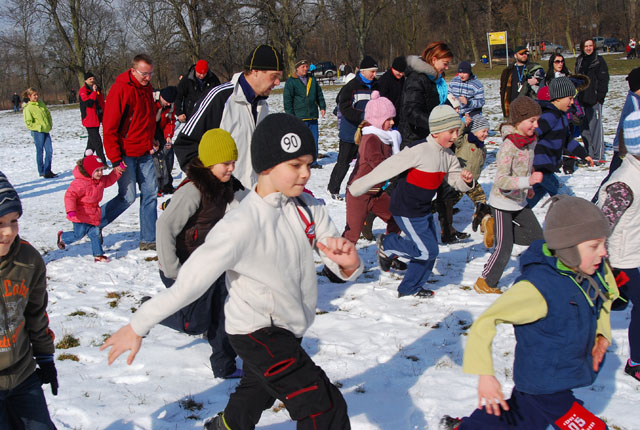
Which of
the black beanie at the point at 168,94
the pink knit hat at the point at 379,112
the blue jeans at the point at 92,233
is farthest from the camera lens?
the black beanie at the point at 168,94

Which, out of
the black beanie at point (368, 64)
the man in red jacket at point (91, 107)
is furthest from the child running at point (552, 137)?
the man in red jacket at point (91, 107)

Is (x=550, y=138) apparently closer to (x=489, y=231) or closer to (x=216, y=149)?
(x=489, y=231)

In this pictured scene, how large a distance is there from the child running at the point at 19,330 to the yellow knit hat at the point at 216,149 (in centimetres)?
151

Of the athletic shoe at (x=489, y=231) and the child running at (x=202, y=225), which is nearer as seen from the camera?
the child running at (x=202, y=225)

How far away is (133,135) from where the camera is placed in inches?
279

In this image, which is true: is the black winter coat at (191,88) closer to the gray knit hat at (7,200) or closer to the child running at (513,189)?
the child running at (513,189)

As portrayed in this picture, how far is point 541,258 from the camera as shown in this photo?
2645 mm

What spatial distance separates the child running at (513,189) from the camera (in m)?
5.23

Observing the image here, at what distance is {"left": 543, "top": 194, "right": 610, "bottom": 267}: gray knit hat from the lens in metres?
2.56

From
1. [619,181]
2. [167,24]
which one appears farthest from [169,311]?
[167,24]

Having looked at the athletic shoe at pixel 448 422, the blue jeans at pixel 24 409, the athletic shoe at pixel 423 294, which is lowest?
the athletic shoe at pixel 423 294

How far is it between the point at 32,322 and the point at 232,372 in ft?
5.64

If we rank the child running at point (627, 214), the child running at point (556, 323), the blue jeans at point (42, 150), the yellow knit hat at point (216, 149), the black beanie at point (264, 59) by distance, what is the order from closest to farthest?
the child running at point (556, 323) → the child running at point (627, 214) → the yellow knit hat at point (216, 149) → the black beanie at point (264, 59) → the blue jeans at point (42, 150)

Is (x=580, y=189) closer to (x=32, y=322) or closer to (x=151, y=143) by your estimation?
(x=151, y=143)
